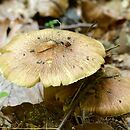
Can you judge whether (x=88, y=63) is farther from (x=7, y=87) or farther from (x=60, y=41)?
(x=7, y=87)

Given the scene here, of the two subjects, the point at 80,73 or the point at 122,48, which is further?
the point at 122,48

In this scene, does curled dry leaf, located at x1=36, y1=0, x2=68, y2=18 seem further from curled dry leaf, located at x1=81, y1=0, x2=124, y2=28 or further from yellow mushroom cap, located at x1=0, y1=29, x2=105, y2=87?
yellow mushroom cap, located at x1=0, y1=29, x2=105, y2=87

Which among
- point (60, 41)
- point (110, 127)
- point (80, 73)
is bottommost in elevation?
point (110, 127)

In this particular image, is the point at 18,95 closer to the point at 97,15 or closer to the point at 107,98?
the point at 107,98

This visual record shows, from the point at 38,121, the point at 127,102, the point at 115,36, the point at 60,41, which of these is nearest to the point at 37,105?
the point at 38,121

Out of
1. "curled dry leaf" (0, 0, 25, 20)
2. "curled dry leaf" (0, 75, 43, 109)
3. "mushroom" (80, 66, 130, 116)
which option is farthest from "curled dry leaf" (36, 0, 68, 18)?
"mushroom" (80, 66, 130, 116)

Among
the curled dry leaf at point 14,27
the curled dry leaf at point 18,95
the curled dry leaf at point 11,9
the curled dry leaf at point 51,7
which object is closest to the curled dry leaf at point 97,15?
the curled dry leaf at point 51,7

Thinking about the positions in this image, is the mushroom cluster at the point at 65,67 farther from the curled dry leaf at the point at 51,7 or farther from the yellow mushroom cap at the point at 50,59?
the curled dry leaf at the point at 51,7
